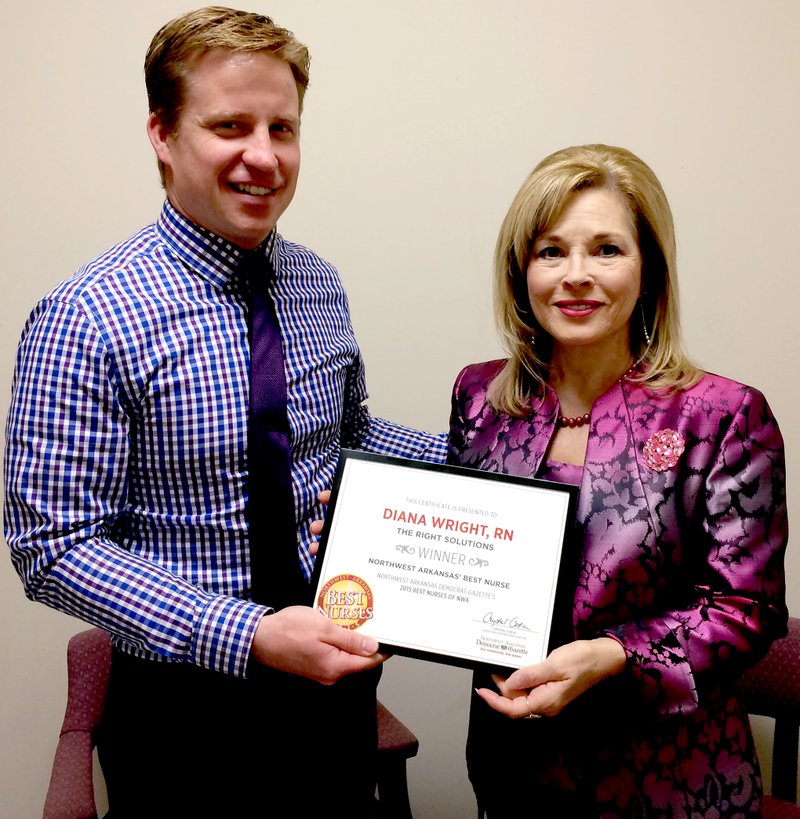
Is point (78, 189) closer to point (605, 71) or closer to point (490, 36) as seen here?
point (490, 36)

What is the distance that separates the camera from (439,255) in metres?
2.38

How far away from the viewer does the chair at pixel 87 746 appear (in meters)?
1.72

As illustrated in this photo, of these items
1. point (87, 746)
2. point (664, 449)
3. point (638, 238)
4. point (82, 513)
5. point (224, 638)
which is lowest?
point (87, 746)

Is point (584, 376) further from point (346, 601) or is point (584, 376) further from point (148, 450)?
point (148, 450)

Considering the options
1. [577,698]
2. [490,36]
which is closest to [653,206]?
[577,698]

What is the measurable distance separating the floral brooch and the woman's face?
20cm

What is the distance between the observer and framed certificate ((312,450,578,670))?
1355 millimetres

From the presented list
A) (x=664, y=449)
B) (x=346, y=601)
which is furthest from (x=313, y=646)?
(x=664, y=449)

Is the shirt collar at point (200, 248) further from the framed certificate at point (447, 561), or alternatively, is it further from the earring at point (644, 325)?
the earring at point (644, 325)

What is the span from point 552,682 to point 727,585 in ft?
1.09

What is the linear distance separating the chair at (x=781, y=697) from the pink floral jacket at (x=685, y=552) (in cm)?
64

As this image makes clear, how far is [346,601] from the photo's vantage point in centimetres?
139

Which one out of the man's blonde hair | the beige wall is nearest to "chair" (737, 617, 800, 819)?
the beige wall

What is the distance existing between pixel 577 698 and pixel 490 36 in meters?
1.73
